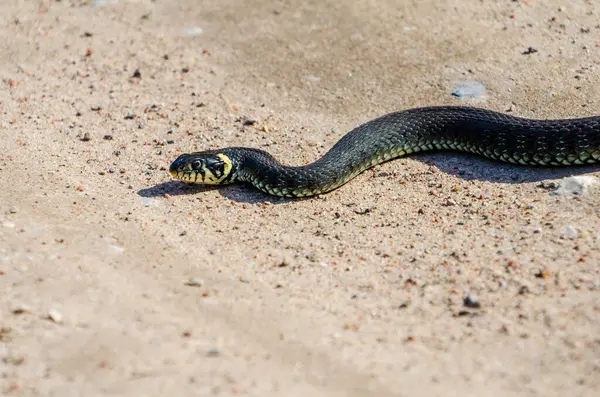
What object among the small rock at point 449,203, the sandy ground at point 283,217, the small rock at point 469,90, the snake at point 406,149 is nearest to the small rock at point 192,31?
the sandy ground at point 283,217

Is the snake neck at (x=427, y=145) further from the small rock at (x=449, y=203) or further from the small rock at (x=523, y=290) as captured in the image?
the small rock at (x=523, y=290)

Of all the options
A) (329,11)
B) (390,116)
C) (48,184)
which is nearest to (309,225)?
(390,116)

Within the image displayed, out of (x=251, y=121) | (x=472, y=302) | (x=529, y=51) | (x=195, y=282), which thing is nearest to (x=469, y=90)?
(x=529, y=51)

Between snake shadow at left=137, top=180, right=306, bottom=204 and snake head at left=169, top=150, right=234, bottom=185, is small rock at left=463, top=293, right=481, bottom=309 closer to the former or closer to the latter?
snake shadow at left=137, top=180, right=306, bottom=204

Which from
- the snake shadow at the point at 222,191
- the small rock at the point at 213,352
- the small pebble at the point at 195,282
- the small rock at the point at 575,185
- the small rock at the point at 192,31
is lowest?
the snake shadow at the point at 222,191

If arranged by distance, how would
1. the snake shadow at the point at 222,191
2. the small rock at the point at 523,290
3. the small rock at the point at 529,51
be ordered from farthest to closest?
1. the small rock at the point at 529,51
2. the snake shadow at the point at 222,191
3. the small rock at the point at 523,290

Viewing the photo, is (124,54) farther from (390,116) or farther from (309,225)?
(309,225)

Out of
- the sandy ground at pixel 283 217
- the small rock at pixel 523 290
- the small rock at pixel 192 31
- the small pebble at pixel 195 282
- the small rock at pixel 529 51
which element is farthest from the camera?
the small rock at pixel 192 31

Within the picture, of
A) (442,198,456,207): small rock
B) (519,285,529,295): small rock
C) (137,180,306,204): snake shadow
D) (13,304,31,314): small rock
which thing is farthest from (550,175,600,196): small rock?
(13,304,31,314): small rock
